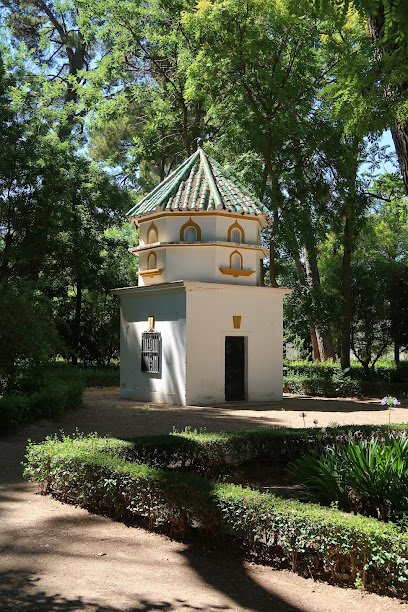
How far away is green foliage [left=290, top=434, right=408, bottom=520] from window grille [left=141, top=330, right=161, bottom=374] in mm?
13112

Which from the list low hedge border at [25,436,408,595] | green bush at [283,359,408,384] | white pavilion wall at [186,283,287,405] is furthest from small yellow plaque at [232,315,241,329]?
low hedge border at [25,436,408,595]

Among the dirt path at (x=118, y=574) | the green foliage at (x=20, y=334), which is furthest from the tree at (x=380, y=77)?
the green foliage at (x=20, y=334)

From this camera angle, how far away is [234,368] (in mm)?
20016

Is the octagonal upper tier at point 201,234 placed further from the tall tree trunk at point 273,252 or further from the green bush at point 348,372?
the green bush at point 348,372

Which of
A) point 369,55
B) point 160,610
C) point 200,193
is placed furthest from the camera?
point 200,193

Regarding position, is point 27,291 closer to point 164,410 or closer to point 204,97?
point 164,410

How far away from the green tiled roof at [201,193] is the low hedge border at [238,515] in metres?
13.0

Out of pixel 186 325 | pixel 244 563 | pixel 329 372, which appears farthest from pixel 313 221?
pixel 244 563

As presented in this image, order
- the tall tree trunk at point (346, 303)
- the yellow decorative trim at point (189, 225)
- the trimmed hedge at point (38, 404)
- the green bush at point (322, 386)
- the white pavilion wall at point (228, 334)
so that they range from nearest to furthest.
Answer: the trimmed hedge at point (38, 404) → the white pavilion wall at point (228, 334) → the yellow decorative trim at point (189, 225) → the green bush at point (322, 386) → the tall tree trunk at point (346, 303)

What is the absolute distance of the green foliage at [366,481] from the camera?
6.38m

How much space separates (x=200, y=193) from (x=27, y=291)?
7812 millimetres

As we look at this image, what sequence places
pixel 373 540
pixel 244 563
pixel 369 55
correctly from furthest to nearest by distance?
pixel 369 55 → pixel 244 563 → pixel 373 540

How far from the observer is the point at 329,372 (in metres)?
25.1

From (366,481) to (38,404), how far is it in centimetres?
906
